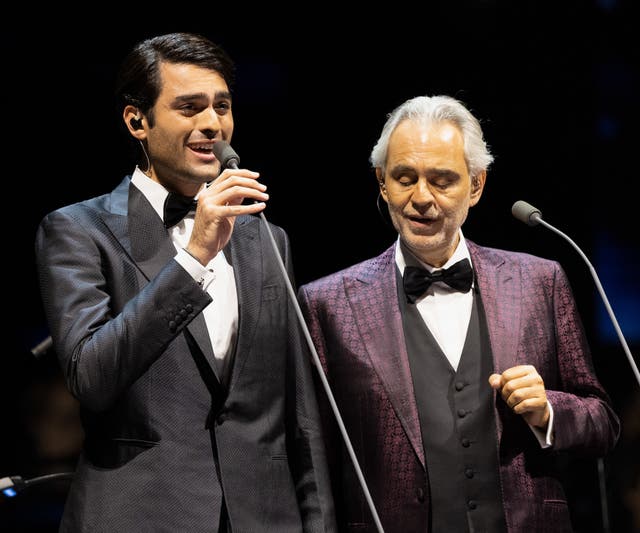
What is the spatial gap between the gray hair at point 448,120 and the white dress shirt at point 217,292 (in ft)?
2.05

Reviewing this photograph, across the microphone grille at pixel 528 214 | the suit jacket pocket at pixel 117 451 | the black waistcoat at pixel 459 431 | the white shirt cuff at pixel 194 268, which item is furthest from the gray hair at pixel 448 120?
the suit jacket pocket at pixel 117 451

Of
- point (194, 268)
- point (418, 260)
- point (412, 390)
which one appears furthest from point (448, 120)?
point (194, 268)

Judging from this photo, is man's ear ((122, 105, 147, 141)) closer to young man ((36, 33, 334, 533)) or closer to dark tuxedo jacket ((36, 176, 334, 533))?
young man ((36, 33, 334, 533))

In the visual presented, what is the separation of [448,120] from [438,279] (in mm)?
428

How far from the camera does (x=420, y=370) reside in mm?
2305

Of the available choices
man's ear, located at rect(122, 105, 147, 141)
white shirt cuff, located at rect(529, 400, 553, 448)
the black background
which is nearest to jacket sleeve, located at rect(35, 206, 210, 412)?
man's ear, located at rect(122, 105, 147, 141)

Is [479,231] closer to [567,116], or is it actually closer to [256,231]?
[567,116]

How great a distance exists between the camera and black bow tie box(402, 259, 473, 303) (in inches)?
94.4

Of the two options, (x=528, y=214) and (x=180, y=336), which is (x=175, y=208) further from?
(x=528, y=214)

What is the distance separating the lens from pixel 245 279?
2.08 metres

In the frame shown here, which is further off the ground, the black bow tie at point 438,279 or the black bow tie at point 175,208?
the black bow tie at point 175,208

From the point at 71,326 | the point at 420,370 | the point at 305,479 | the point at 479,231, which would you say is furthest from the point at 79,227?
the point at 479,231

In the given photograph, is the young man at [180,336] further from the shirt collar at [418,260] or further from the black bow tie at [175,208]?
the shirt collar at [418,260]

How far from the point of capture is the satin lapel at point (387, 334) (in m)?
2.25
